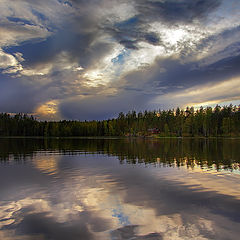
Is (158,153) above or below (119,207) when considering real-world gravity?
below

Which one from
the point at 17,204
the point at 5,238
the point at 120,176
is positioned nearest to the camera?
the point at 5,238

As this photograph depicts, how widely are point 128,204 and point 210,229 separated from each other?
195 inches

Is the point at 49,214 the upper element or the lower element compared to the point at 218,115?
lower

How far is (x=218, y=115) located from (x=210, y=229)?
20800 cm

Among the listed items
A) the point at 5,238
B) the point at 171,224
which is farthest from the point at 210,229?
the point at 5,238

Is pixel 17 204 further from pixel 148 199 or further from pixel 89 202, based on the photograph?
pixel 148 199

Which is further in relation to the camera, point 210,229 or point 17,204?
point 17,204

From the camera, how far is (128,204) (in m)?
13.4

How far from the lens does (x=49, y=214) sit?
11750 mm

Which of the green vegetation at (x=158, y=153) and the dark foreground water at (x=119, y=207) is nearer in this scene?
the dark foreground water at (x=119, y=207)

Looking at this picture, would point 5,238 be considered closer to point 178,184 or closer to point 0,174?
point 178,184

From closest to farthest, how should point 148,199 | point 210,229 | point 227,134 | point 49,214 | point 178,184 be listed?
point 210,229, point 49,214, point 148,199, point 178,184, point 227,134

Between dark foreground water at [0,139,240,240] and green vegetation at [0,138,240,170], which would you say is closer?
dark foreground water at [0,139,240,240]

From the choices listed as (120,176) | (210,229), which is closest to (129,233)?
(210,229)
